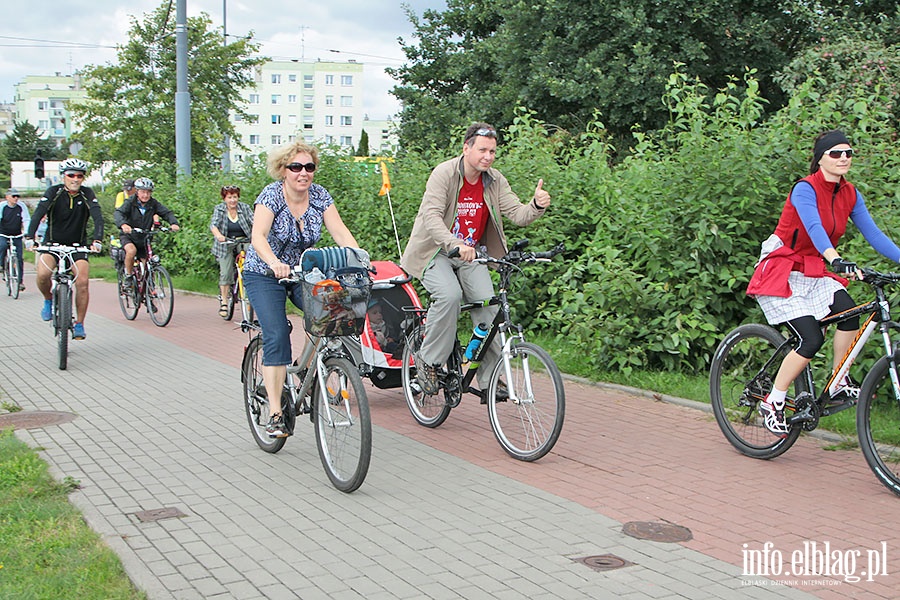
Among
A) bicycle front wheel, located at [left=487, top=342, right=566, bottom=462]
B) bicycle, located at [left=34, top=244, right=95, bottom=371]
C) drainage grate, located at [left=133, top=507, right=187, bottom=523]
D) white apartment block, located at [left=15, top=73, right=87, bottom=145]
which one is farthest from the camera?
white apartment block, located at [left=15, top=73, right=87, bottom=145]

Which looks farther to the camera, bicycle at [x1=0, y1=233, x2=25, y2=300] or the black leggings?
bicycle at [x1=0, y1=233, x2=25, y2=300]

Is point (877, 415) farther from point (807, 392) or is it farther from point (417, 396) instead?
point (417, 396)

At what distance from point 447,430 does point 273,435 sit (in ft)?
4.90

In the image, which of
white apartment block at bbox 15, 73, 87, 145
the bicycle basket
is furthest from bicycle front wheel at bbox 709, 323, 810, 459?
white apartment block at bbox 15, 73, 87, 145

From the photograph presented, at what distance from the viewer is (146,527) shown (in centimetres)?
509

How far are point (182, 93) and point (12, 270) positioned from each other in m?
4.60

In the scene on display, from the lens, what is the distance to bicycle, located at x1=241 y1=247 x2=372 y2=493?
5520 mm

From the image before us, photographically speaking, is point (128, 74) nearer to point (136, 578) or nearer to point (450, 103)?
point (450, 103)

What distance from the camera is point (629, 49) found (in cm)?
2403

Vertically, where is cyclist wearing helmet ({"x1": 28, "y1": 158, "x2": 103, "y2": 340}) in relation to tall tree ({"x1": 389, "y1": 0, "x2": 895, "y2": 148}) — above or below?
below

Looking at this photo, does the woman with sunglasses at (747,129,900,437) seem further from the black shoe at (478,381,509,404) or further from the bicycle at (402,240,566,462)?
the black shoe at (478,381,509,404)

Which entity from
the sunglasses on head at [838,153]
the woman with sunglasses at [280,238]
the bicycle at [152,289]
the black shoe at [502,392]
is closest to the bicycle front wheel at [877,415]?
the sunglasses on head at [838,153]

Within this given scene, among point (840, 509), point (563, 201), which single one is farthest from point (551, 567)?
point (563, 201)

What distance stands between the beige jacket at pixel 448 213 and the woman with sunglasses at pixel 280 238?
2.41 ft
